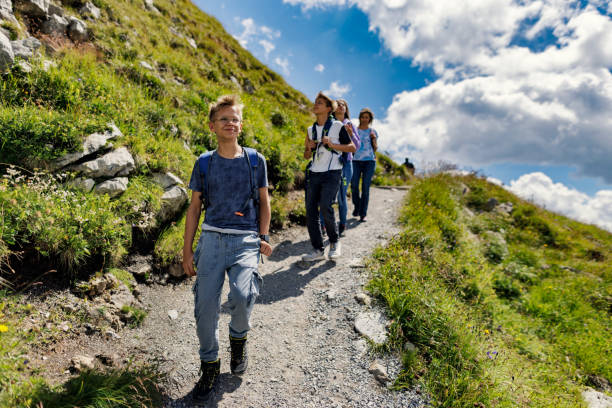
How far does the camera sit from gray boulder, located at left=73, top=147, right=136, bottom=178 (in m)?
4.64

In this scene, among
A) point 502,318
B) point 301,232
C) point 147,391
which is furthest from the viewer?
point 301,232

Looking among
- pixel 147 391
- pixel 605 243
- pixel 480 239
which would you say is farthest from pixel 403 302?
pixel 605 243

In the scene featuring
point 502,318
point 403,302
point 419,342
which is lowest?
point 502,318

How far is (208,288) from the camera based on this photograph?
271 centimetres

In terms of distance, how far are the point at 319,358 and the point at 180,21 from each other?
18514 millimetres

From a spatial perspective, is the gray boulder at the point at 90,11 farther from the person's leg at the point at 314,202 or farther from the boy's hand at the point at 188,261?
the boy's hand at the point at 188,261

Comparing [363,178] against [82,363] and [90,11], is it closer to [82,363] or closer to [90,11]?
[82,363]

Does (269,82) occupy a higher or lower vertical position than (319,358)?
higher

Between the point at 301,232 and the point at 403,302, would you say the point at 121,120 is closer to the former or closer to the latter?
the point at 301,232

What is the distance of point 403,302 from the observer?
165 inches

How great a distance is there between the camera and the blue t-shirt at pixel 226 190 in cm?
289

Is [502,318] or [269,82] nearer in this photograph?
[502,318]

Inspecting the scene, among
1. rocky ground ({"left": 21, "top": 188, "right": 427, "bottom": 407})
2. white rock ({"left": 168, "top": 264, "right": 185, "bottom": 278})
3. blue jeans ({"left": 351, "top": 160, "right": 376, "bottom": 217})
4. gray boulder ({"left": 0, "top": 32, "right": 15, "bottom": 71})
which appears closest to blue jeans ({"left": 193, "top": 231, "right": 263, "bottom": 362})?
rocky ground ({"left": 21, "top": 188, "right": 427, "bottom": 407})

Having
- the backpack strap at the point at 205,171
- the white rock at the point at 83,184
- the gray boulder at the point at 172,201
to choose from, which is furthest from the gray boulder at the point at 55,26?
the backpack strap at the point at 205,171
